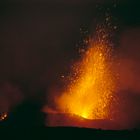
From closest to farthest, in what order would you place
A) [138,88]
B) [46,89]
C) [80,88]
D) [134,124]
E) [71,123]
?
[71,123]
[134,124]
[80,88]
[138,88]
[46,89]

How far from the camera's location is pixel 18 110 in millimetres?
45906

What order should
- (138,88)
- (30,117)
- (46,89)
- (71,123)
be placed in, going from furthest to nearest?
(46,89) → (138,88) → (30,117) → (71,123)

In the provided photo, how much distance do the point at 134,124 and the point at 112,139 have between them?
67.3 feet

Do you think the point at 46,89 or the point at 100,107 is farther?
the point at 46,89

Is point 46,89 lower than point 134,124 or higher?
higher

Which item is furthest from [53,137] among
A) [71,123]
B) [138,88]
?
[138,88]

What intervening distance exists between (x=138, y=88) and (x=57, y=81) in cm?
1083

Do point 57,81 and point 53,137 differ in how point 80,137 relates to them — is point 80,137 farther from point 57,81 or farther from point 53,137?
point 57,81

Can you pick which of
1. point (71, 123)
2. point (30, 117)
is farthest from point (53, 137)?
point (30, 117)

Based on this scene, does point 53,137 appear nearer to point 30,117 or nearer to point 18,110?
point 30,117

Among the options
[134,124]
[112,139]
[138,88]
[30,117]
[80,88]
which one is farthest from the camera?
[138,88]

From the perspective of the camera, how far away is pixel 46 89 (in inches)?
2068

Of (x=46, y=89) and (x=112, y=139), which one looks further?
(x=46, y=89)

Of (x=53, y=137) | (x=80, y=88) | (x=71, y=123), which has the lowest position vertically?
(x=53, y=137)
